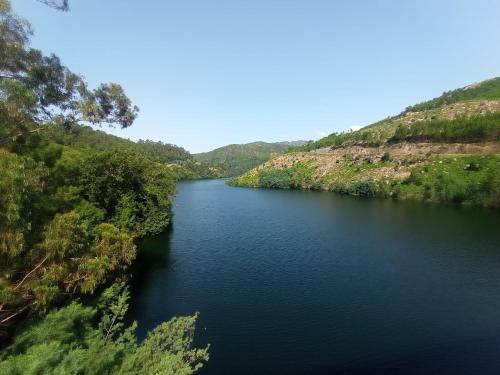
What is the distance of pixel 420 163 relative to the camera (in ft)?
426

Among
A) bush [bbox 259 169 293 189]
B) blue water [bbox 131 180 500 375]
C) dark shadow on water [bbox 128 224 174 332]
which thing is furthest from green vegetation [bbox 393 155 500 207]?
dark shadow on water [bbox 128 224 174 332]

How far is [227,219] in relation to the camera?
83.9m

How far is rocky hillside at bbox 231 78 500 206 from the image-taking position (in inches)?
4158

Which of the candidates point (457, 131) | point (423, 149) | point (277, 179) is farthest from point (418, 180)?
point (277, 179)

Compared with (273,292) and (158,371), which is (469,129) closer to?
(273,292)

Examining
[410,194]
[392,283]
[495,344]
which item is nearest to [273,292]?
[392,283]

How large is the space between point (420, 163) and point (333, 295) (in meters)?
110

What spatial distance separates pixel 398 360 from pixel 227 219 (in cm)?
6042

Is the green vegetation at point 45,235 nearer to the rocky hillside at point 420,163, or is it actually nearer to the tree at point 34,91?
the tree at point 34,91

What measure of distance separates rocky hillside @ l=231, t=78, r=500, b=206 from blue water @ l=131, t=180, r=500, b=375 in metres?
35.0

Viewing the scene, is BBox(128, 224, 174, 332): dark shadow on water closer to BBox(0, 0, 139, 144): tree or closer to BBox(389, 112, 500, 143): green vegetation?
BBox(0, 0, 139, 144): tree

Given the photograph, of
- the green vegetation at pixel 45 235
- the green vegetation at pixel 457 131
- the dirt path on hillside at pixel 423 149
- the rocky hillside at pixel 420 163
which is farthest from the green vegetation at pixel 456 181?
the green vegetation at pixel 45 235

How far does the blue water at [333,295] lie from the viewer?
26719mm

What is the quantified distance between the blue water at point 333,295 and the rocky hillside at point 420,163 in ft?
115
